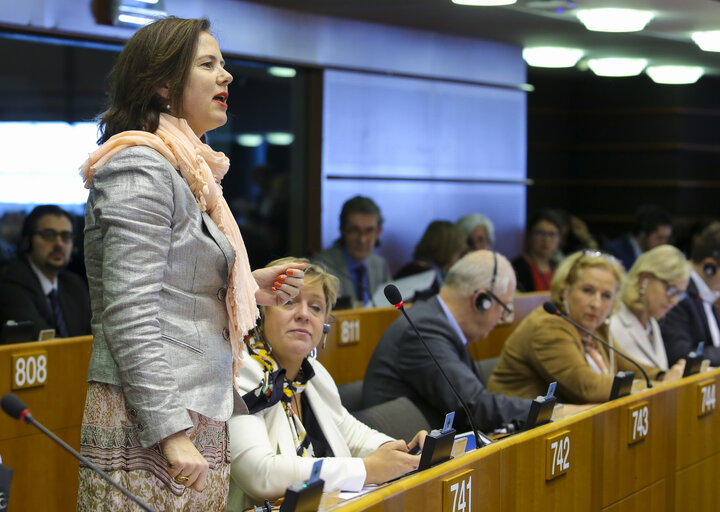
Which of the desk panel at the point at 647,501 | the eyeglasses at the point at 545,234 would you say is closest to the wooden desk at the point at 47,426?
the desk panel at the point at 647,501

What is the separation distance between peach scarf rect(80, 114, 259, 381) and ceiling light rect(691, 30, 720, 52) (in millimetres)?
5706

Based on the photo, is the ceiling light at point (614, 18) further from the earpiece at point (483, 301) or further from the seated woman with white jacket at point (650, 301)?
the earpiece at point (483, 301)

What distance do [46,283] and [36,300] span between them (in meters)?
0.10

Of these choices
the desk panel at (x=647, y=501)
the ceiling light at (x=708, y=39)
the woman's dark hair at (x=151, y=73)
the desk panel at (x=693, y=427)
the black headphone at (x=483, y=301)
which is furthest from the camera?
the ceiling light at (x=708, y=39)

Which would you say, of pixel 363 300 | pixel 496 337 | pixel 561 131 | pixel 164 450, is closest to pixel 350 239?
pixel 363 300

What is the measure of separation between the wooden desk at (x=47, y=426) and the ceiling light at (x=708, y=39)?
504 centimetres

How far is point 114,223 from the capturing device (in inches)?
54.7

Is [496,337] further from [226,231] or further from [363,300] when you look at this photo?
[226,231]

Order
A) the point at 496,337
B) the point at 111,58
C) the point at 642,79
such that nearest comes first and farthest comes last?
the point at 496,337
the point at 111,58
the point at 642,79

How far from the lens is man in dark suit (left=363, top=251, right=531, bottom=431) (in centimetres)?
289

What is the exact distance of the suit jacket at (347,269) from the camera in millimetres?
5363

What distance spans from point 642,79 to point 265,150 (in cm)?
478

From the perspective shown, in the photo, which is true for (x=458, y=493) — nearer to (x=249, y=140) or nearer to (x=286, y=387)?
(x=286, y=387)

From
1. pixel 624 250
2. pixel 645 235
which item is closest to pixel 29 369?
pixel 624 250
